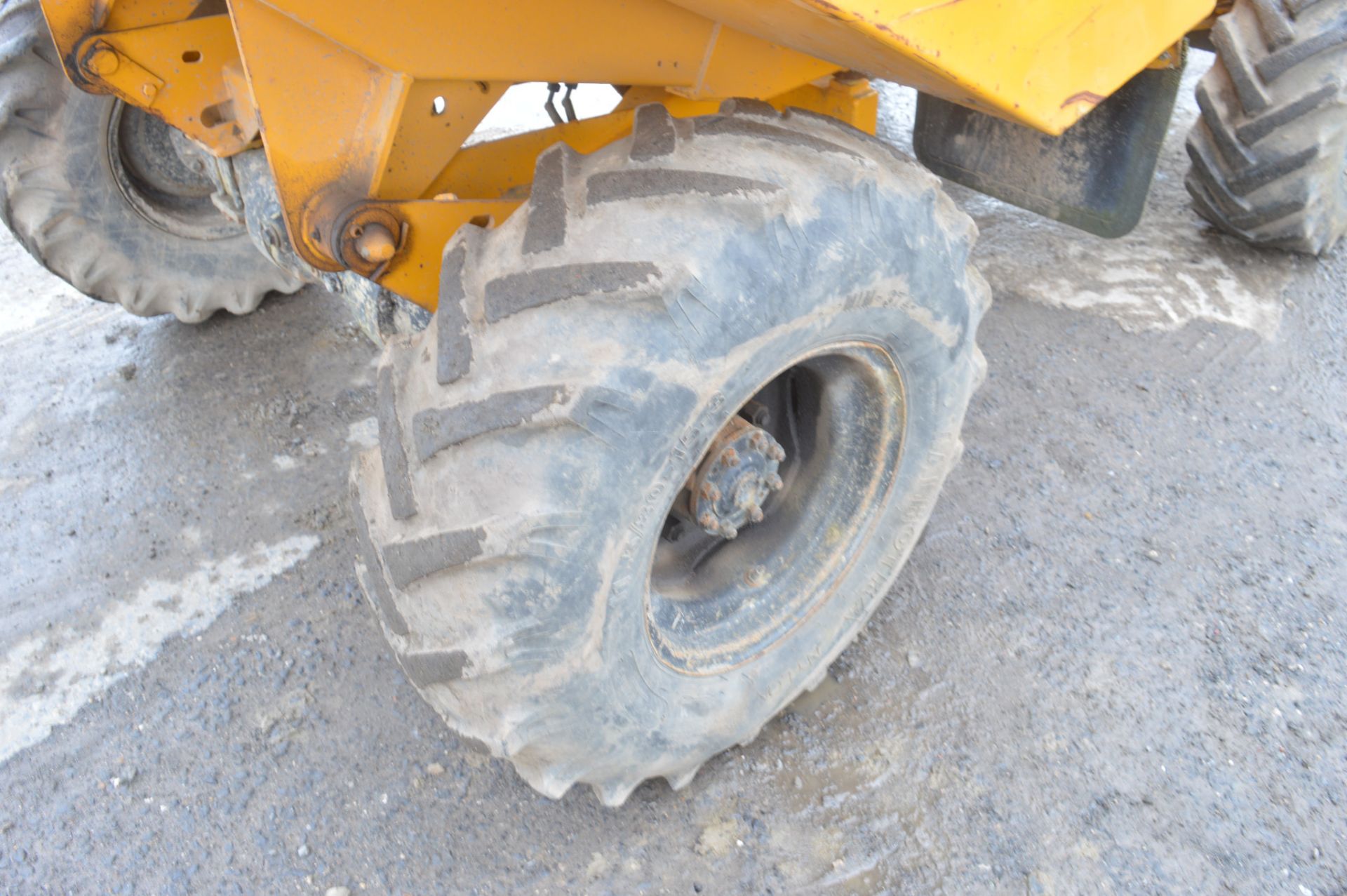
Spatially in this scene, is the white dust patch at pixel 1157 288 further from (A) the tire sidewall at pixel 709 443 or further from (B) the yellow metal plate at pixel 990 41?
(B) the yellow metal plate at pixel 990 41

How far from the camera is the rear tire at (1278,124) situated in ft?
10.6

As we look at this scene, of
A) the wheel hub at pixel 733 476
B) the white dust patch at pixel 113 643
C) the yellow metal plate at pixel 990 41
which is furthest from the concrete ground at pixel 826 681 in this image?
the yellow metal plate at pixel 990 41

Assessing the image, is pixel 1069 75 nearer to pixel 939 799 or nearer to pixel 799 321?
pixel 799 321

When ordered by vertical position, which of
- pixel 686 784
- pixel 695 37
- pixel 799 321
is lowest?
pixel 686 784

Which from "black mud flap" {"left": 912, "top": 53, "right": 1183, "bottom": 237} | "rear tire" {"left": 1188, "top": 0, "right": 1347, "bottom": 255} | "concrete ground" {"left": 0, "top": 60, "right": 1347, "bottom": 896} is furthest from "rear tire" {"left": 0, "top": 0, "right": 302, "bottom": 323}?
"rear tire" {"left": 1188, "top": 0, "right": 1347, "bottom": 255}

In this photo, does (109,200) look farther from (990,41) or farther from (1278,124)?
(1278,124)

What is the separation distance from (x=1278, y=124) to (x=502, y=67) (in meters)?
2.94

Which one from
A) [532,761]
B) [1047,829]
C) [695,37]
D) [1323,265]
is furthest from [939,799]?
[1323,265]

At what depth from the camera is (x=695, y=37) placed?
67.3 inches

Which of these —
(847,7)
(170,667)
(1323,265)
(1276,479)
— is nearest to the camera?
(847,7)

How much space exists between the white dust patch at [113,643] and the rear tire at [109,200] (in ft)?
3.17

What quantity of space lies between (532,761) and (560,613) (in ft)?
1.15

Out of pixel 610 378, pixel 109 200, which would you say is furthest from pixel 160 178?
pixel 610 378

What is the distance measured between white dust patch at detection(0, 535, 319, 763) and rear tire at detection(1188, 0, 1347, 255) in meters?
3.40
